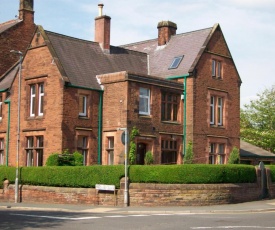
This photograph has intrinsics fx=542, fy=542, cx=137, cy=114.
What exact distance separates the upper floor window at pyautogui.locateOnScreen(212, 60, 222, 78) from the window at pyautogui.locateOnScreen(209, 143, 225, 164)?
16.1 feet

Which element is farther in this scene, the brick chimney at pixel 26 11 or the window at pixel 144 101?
the brick chimney at pixel 26 11

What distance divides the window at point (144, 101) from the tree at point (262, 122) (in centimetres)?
2406

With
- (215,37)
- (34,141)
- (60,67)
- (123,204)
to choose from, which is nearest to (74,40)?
(60,67)

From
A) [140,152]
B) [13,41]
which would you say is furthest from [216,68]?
[13,41]

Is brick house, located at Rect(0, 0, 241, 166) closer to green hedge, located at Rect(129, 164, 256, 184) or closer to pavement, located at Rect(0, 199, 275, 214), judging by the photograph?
green hedge, located at Rect(129, 164, 256, 184)

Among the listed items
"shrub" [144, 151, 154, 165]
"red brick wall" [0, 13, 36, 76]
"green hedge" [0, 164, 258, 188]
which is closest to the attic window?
"shrub" [144, 151, 154, 165]

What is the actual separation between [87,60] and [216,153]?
432 inches

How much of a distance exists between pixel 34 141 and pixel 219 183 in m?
12.8

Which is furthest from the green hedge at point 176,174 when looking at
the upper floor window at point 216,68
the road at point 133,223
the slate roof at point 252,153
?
the slate roof at point 252,153

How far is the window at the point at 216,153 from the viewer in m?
37.3

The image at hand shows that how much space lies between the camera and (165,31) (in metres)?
41.2

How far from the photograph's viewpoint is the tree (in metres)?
55.2

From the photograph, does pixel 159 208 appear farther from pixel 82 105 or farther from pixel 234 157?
pixel 234 157

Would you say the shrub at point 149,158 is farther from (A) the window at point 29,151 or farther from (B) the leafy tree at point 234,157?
(A) the window at point 29,151
